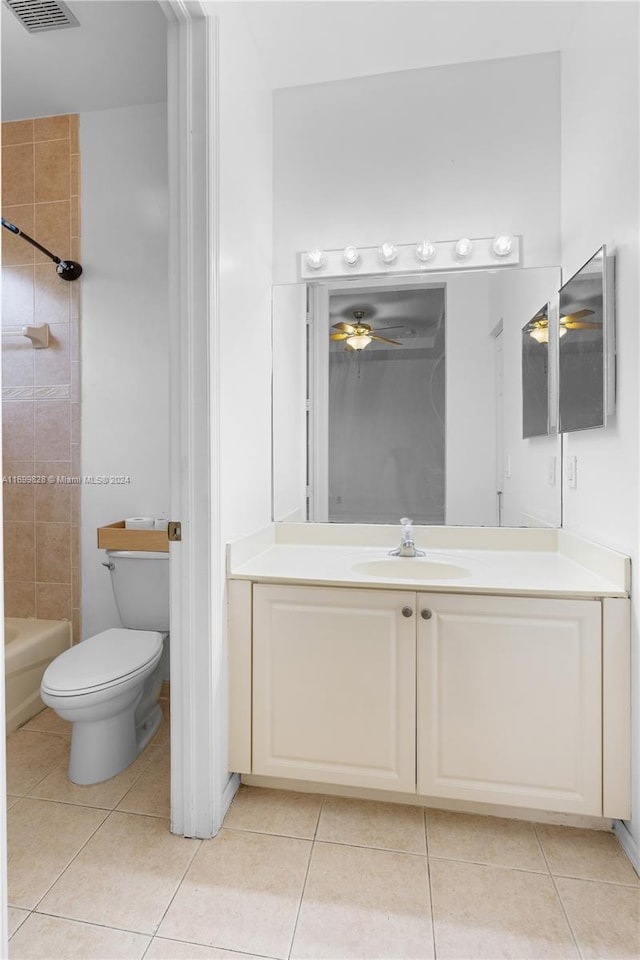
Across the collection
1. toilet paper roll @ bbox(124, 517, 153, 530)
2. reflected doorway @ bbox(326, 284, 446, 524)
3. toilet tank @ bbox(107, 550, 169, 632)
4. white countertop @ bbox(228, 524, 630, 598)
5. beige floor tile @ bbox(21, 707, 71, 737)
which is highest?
reflected doorway @ bbox(326, 284, 446, 524)

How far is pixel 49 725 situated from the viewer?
2.22 m

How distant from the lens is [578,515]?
1.90 m

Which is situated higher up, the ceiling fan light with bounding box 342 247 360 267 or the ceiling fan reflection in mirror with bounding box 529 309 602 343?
the ceiling fan light with bounding box 342 247 360 267

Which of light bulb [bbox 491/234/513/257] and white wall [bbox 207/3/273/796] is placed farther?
light bulb [bbox 491/234/513/257]

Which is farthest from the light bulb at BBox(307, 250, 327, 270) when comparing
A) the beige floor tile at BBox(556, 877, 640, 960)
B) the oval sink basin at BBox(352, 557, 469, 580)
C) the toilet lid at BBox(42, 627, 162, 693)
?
the beige floor tile at BBox(556, 877, 640, 960)

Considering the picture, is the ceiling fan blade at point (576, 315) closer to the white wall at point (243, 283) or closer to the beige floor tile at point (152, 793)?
the white wall at point (243, 283)

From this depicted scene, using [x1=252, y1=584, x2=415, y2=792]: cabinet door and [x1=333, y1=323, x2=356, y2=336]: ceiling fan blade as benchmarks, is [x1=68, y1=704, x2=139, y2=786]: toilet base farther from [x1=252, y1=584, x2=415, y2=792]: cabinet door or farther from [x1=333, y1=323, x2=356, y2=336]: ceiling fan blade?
[x1=333, y1=323, x2=356, y2=336]: ceiling fan blade

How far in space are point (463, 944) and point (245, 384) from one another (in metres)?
1.66

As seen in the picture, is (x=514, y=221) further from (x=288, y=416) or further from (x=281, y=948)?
(x=281, y=948)

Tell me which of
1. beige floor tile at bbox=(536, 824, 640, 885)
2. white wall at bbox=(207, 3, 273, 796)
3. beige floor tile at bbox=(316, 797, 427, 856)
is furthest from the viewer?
white wall at bbox=(207, 3, 273, 796)

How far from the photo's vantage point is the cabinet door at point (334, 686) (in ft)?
5.29

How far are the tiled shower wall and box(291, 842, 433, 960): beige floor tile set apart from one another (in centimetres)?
161

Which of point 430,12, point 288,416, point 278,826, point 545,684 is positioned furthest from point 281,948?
point 430,12

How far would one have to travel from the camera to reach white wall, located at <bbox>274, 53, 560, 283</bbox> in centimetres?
205
